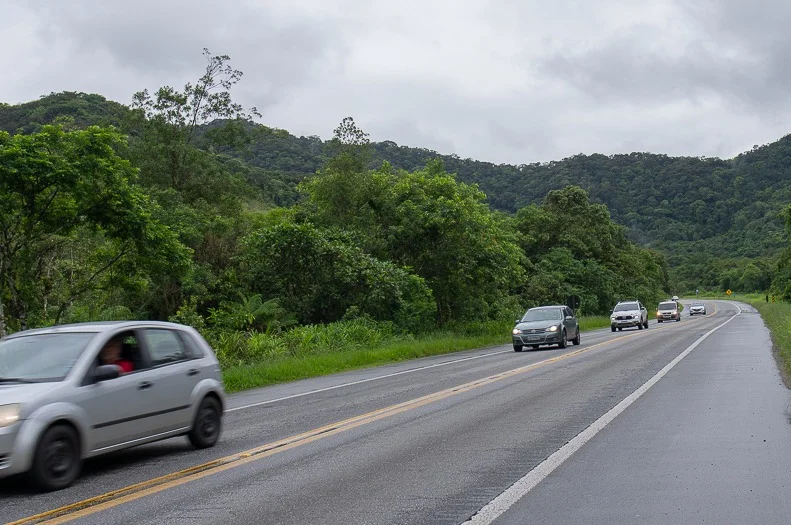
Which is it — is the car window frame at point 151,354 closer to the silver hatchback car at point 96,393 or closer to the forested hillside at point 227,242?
the silver hatchback car at point 96,393

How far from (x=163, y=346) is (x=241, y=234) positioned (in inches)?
1144

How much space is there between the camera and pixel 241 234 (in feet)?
125

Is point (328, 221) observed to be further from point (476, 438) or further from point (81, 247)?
point (476, 438)

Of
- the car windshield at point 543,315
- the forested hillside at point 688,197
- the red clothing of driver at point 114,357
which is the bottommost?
the car windshield at point 543,315

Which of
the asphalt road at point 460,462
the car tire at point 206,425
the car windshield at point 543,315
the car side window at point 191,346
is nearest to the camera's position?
the asphalt road at point 460,462

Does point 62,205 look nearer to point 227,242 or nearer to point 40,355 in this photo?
point 40,355

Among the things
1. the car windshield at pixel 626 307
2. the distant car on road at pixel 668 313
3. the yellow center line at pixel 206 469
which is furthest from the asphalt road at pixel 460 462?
the distant car on road at pixel 668 313

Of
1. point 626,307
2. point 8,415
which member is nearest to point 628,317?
point 626,307

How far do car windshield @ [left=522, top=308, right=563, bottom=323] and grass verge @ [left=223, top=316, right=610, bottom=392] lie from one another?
309 centimetres

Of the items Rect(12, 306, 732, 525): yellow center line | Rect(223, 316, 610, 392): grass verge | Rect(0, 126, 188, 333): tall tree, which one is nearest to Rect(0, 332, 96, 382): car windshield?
Rect(12, 306, 732, 525): yellow center line

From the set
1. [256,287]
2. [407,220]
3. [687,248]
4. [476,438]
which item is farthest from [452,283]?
[687,248]

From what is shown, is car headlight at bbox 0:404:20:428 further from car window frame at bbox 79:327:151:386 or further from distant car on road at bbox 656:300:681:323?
distant car on road at bbox 656:300:681:323

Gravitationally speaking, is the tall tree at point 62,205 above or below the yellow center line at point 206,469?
above

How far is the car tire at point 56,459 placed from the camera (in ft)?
24.2
